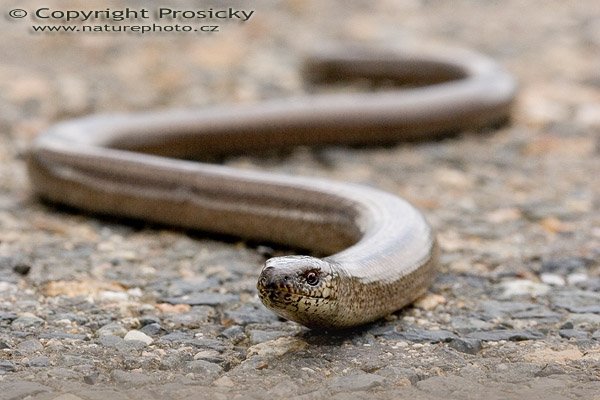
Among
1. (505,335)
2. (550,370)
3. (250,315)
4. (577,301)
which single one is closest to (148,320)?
(250,315)

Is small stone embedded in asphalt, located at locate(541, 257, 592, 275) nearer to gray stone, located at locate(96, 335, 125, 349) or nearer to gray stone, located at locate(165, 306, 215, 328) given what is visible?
gray stone, located at locate(165, 306, 215, 328)

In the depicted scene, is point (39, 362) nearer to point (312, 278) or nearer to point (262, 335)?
point (262, 335)

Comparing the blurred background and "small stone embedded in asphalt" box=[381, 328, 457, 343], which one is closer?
the blurred background

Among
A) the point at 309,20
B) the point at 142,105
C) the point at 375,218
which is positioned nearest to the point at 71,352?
the point at 375,218

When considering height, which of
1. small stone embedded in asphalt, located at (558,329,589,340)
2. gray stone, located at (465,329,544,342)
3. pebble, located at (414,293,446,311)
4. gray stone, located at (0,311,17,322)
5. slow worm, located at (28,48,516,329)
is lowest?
gray stone, located at (0,311,17,322)

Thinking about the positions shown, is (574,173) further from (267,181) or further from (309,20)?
(309,20)

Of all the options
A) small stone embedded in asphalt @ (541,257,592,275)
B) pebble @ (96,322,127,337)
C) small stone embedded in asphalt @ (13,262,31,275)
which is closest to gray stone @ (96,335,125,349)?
pebble @ (96,322,127,337)

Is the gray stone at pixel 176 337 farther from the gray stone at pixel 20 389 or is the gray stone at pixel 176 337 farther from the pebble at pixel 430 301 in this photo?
the pebble at pixel 430 301
